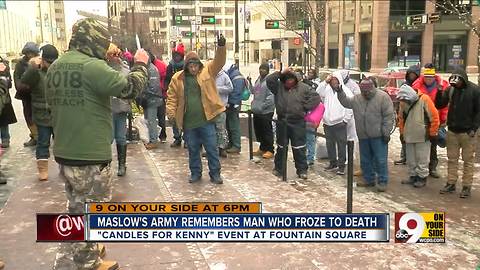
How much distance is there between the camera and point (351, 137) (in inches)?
311

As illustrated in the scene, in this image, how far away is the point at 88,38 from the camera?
11.5ft

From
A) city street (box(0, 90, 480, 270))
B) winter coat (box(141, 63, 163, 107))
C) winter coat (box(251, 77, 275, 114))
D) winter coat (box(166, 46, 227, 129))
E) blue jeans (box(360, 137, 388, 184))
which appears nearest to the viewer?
city street (box(0, 90, 480, 270))

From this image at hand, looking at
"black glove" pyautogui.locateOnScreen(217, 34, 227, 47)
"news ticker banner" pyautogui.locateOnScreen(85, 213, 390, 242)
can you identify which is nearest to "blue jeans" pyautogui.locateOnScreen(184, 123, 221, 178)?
"black glove" pyautogui.locateOnScreen(217, 34, 227, 47)

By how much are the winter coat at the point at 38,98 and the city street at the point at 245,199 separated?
867 mm

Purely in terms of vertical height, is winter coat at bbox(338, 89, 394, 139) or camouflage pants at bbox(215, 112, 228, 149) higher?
winter coat at bbox(338, 89, 394, 139)

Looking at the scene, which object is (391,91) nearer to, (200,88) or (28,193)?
(200,88)

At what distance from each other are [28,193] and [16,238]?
64.7 inches

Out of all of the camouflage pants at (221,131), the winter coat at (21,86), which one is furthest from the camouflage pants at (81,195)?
the camouflage pants at (221,131)

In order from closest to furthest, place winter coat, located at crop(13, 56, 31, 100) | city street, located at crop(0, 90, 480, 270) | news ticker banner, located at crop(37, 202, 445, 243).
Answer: news ticker banner, located at crop(37, 202, 445, 243) < city street, located at crop(0, 90, 480, 270) < winter coat, located at crop(13, 56, 31, 100)

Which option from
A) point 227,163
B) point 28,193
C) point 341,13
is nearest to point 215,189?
point 227,163

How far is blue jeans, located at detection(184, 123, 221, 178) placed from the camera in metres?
6.71

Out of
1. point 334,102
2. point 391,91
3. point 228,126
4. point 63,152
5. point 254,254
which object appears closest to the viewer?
point 63,152

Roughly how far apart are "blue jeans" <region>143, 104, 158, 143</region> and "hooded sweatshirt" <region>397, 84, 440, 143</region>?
14.3 ft

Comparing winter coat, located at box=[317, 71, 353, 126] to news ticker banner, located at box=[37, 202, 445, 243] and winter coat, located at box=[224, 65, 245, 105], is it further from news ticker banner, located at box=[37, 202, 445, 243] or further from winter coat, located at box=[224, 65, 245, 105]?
news ticker banner, located at box=[37, 202, 445, 243]
